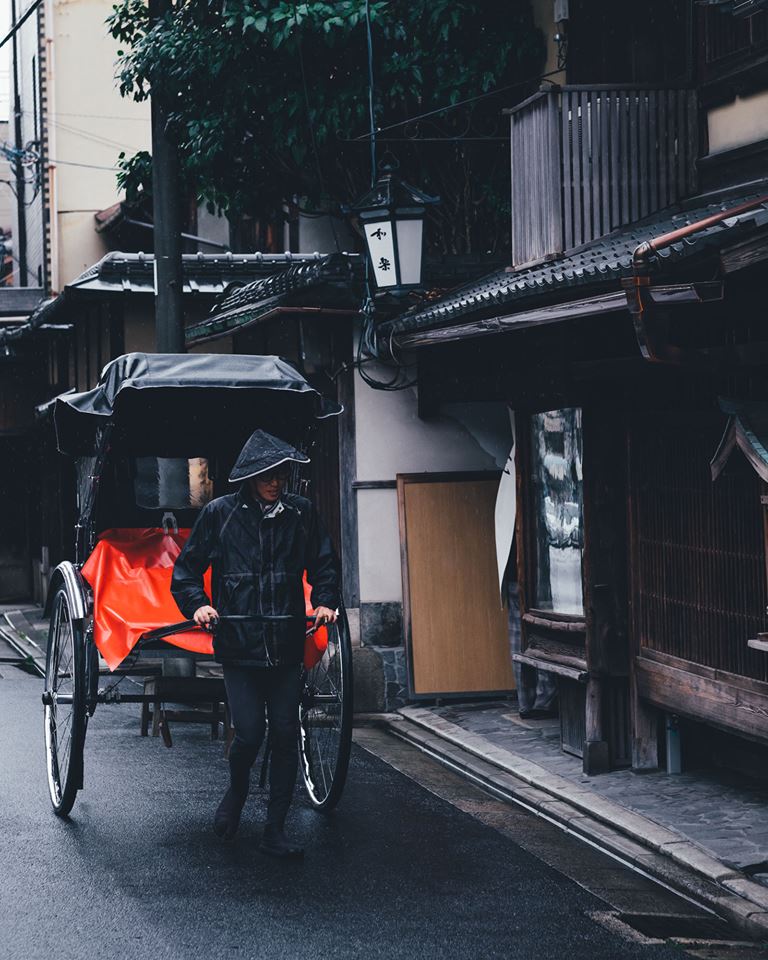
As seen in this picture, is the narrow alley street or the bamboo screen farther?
the bamboo screen

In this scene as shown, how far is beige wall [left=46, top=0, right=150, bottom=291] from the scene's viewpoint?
26406 mm

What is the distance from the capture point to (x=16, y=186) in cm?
3109

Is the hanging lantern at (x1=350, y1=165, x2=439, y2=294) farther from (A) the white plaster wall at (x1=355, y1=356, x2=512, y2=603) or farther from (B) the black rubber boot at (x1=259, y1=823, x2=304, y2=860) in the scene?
(B) the black rubber boot at (x1=259, y1=823, x2=304, y2=860)

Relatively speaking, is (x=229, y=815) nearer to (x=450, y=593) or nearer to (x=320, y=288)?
(x=450, y=593)

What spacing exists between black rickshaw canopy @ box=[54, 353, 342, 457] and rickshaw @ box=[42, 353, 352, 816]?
0.01m

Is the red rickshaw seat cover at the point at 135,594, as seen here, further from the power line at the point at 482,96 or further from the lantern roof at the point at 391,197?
the power line at the point at 482,96

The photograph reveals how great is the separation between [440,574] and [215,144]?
5.01 meters

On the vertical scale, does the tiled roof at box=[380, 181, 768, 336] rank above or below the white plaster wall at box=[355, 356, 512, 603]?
above

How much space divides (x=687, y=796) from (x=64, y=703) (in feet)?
13.1

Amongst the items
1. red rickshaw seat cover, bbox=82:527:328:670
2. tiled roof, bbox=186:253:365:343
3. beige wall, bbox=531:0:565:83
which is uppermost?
beige wall, bbox=531:0:565:83

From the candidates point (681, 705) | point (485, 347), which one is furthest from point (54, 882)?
point (485, 347)

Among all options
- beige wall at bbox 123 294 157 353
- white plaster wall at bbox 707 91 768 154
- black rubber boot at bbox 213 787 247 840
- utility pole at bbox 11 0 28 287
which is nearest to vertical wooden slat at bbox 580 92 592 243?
white plaster wall at bbox 707 91 768 154

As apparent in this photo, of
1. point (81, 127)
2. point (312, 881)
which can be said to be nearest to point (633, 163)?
point (312, 881)

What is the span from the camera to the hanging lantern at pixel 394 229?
475 inches
